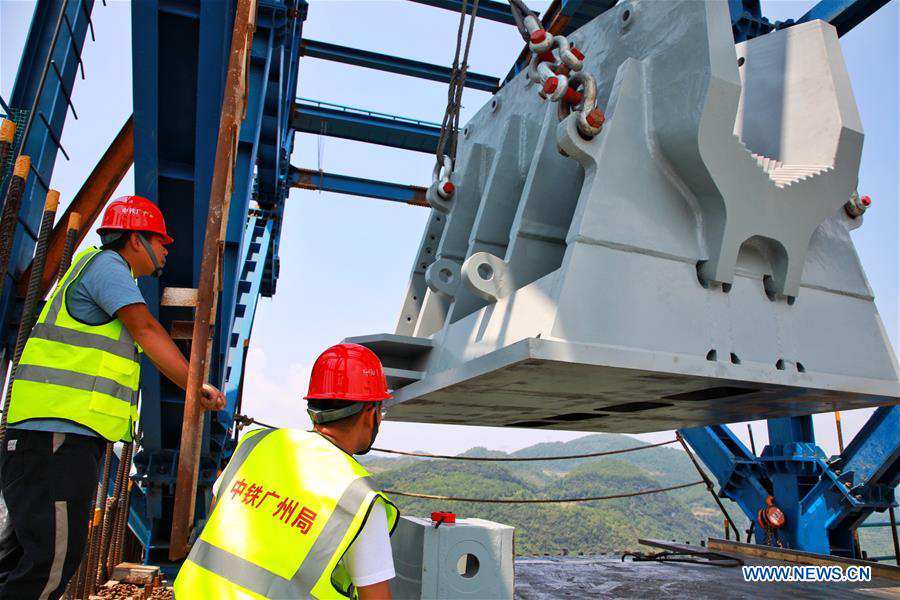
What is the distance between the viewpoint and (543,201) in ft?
12.5

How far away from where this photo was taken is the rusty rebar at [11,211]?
338cm

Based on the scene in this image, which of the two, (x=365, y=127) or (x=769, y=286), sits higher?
(x=365, y=127)

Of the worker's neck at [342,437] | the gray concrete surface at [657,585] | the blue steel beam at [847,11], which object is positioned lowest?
the gray concrete surface at [657,585]

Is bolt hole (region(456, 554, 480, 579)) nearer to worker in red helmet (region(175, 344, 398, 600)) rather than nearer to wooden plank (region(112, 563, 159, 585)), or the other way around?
worker in red helmet (region(175, 344, 398, 600))

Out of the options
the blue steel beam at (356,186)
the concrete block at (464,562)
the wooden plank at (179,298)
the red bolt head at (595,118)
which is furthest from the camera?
the blue steel beam at (356,186)

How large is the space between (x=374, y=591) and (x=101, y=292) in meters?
1.66

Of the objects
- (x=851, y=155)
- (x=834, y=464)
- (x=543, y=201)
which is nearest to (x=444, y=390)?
(x=543, y=201)

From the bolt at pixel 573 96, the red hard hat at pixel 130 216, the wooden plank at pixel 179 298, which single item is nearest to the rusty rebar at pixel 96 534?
the wooden plank at pixel 179 298

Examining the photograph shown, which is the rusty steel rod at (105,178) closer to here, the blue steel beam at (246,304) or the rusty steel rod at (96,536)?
the rusty steel rod at (96,536)

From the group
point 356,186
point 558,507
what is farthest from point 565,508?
point 356,186

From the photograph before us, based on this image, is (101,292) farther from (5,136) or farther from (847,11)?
(847,11)

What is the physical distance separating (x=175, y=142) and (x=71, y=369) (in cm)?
230

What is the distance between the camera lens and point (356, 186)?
13.2 metres

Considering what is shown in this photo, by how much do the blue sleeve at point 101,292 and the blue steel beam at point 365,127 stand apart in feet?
33.6
